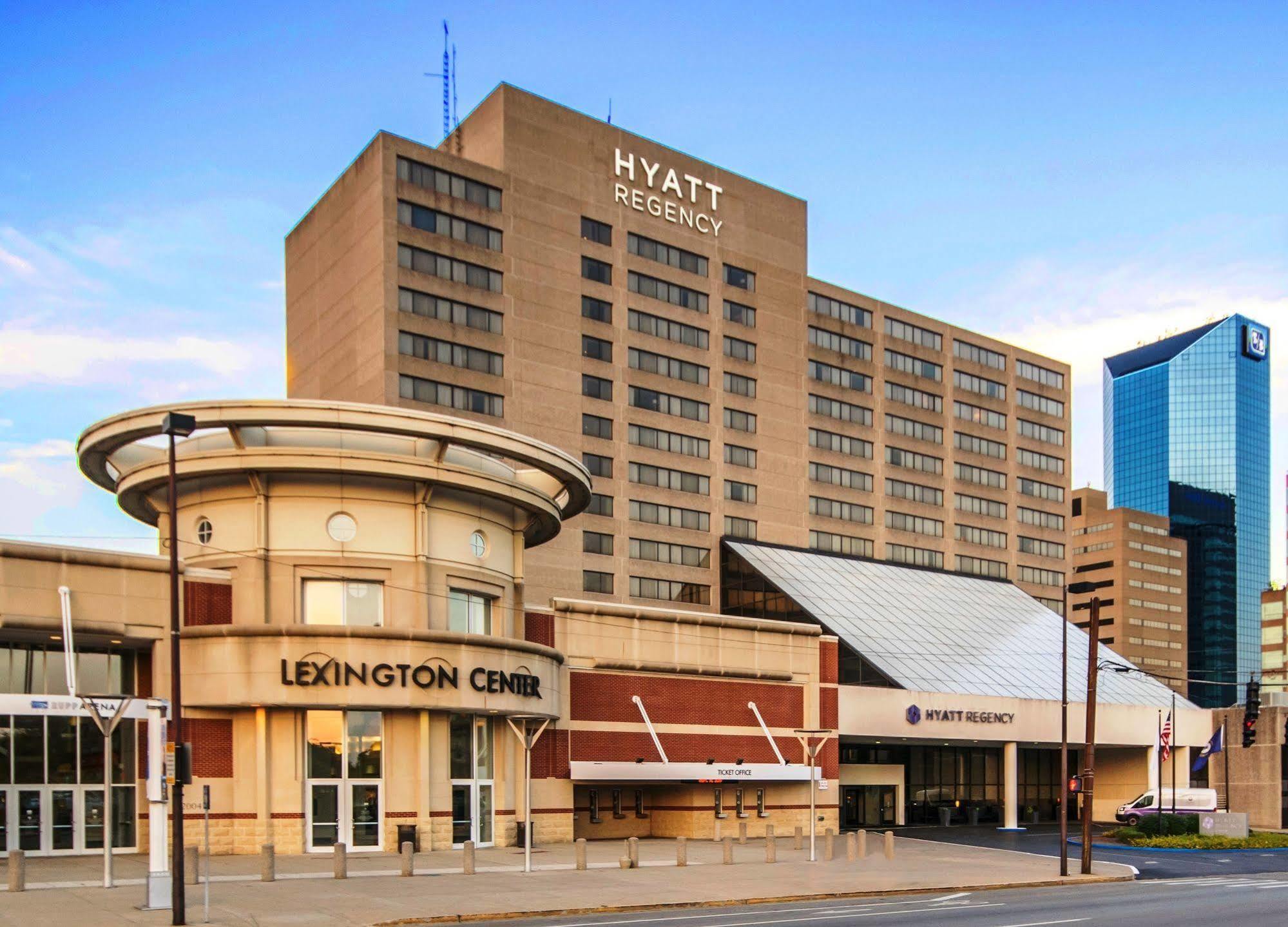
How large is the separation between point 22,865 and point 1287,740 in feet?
215

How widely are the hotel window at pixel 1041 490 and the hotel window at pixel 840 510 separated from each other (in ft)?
56.8

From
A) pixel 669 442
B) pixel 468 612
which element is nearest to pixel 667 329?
pixel 669 442

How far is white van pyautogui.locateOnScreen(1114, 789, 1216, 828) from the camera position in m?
66.4

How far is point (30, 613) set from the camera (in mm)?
36344

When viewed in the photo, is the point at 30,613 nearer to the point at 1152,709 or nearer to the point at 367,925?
the point at 367,925

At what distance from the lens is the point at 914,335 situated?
9519 cm

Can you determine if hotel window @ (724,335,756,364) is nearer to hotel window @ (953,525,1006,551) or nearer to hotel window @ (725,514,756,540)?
hotel window @ (725,514,756,540)

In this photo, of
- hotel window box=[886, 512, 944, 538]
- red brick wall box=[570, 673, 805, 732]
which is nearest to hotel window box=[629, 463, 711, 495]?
hotel window box=[886, 512, 944, 538]

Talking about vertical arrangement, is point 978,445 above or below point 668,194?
below

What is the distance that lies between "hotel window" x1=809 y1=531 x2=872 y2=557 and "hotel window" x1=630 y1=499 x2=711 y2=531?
9.45 m

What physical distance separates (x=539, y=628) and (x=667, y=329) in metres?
36.2

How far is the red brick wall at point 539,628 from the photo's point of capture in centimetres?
4847

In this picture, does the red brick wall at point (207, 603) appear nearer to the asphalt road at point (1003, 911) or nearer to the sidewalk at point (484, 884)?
the sidewalk at point (484, 884)

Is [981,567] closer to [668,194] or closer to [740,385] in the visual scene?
[740,385]
